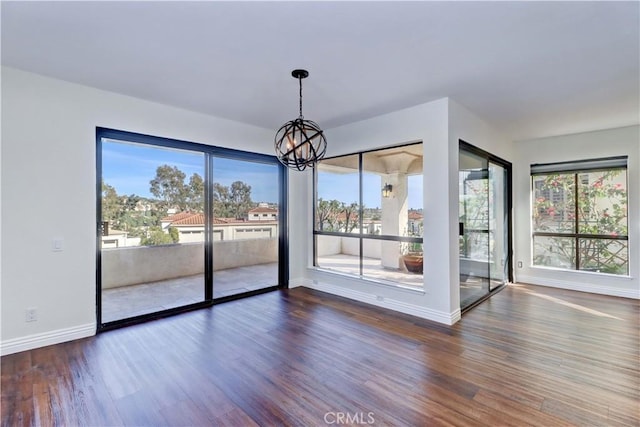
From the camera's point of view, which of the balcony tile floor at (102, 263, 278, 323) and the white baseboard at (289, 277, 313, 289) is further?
the white baseboard at (289, 277, 313, 289)

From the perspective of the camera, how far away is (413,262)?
404 centimetres

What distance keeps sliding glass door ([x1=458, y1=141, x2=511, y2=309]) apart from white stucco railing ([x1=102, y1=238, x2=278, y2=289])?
300 cm

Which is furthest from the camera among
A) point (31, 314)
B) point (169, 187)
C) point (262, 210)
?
point (262, 210)

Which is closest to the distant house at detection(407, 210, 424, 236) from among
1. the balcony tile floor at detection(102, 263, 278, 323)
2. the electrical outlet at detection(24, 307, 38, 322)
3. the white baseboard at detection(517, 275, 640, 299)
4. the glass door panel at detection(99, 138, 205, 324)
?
the balcony tile floor at detection(102, 263, 278, 323)

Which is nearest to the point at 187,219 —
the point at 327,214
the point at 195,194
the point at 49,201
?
the point at 195,194

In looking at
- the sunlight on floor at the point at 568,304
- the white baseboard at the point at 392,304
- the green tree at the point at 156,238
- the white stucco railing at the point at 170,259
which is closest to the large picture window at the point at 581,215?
the sunlight on floor at the point at 568,304

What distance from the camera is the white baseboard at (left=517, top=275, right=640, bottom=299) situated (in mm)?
4609

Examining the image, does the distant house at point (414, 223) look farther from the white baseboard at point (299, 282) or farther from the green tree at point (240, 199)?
the green tree at point (240, 199)

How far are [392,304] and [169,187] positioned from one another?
3321mm

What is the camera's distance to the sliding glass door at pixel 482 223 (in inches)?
160

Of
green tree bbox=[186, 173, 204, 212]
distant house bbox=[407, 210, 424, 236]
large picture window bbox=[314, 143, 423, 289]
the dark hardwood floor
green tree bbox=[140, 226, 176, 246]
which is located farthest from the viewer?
green tree bbox=[186, 173, 204, 212]

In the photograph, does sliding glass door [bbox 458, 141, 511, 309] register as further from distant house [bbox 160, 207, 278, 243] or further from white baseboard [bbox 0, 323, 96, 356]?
white baseboard [bbox 0, 323, 96, 356]

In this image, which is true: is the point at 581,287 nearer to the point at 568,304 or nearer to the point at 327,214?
the point at 568,304

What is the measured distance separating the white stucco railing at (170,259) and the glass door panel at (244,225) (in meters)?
0.02
